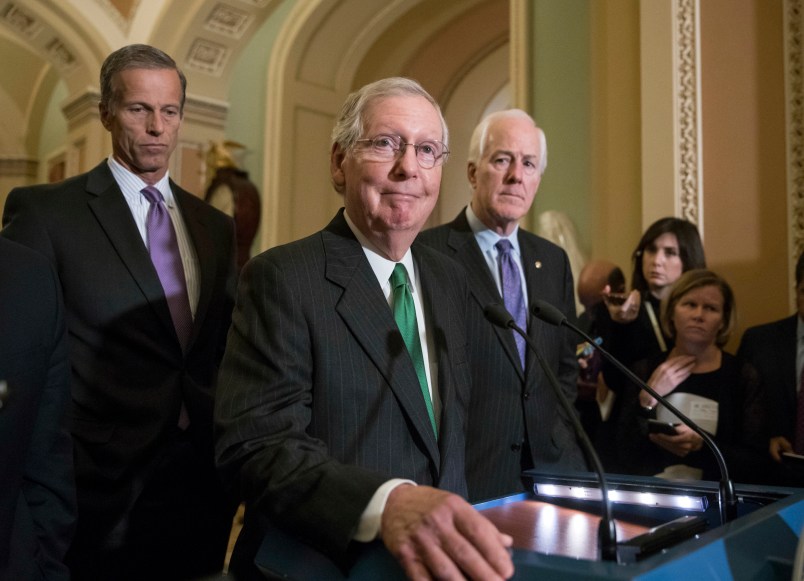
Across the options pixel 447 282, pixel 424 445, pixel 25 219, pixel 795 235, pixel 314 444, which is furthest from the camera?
pixel 795 235

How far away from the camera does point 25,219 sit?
184cm

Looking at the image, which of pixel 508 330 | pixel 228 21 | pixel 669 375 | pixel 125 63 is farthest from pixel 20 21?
pixel 669 375

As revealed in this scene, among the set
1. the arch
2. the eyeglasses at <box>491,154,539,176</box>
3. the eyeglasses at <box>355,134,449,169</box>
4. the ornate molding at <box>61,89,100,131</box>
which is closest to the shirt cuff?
the eyeglasses at <box>355,134,449,169</box>

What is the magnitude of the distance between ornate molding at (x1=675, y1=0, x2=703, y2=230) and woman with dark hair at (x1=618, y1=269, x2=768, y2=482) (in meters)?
0.95

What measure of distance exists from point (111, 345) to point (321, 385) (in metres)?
0.77

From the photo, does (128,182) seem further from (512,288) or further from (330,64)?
(330,64)

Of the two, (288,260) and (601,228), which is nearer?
(288,260)

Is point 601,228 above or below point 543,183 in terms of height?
below

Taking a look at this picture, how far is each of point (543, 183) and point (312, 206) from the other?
3.78 metres

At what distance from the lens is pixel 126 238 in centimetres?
192

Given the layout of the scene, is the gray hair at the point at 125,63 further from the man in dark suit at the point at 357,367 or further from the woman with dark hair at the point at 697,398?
the woman with dark hair at the point at 697,398

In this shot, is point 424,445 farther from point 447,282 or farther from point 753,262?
point 753,262

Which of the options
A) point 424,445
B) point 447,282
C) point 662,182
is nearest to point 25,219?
point 447,282

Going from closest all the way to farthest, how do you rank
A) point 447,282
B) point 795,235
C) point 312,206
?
point 447,282 → point 795,235 → point 312,206
